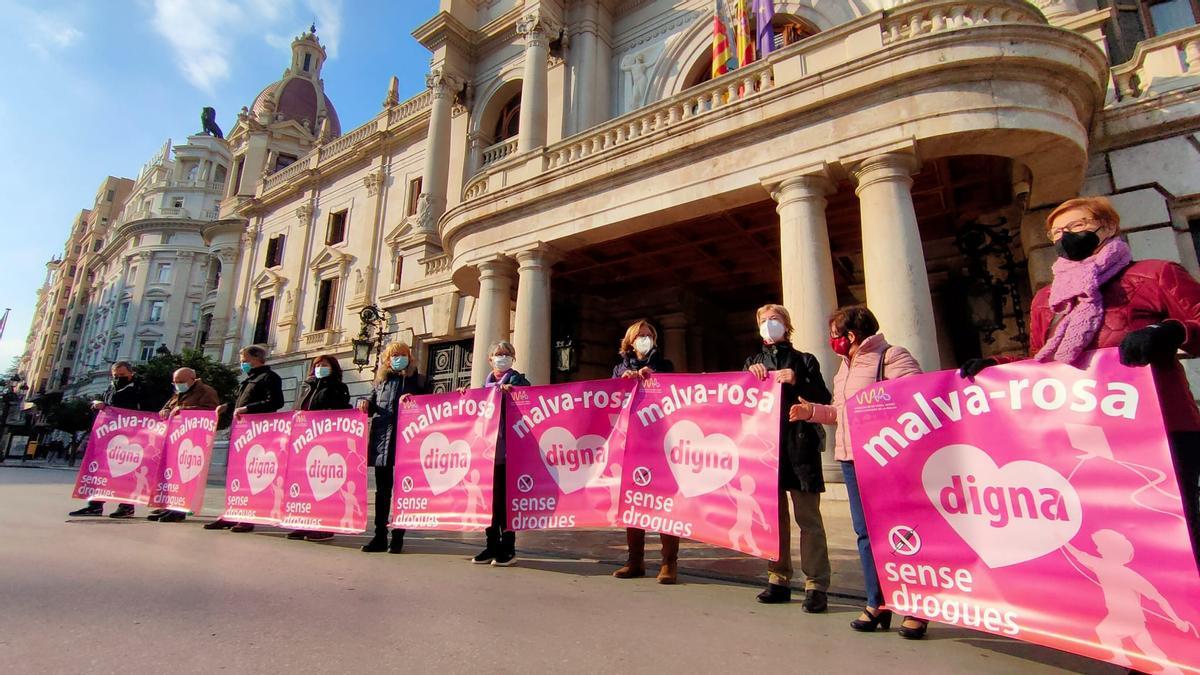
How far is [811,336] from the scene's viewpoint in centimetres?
742

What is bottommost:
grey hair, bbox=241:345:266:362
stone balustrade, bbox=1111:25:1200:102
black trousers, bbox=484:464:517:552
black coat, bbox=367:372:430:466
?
black trousers, bbox=484:464:517:552

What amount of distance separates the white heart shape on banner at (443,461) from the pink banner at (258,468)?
1.93 metres

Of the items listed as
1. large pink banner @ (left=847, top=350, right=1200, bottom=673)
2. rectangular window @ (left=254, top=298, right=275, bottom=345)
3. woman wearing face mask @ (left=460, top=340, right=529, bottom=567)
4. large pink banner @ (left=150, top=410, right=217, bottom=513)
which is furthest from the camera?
rectangular window @ (left=254, top=298, right=275, bottom=345)

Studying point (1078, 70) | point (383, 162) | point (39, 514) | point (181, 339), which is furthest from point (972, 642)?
point (181, 339)

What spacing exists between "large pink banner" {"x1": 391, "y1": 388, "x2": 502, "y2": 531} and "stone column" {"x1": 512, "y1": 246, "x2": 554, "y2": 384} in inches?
181

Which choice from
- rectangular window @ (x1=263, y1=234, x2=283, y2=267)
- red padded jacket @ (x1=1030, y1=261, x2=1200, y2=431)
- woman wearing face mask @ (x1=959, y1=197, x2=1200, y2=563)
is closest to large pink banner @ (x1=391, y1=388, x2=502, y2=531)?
woman wearing face mask @ (x1=959, y1=197, x2=1200, y2=563)

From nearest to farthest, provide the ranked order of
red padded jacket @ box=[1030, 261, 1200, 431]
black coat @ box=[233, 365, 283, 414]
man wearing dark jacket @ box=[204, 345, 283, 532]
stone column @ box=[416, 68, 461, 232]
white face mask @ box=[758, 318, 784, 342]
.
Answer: red padded jacket @ box=[1030, 261, 1200, 431] < white face mask @ box=[758, 318, 784, 342] < man wearing dark jacket @ box=[204, 345, 283, 532] < black coat @ box=[233, 365, 283, 414] < stone column @ box=[416, 68, 461, 232]

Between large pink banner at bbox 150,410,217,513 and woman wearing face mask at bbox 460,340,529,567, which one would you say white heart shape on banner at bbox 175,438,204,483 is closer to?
large pink banner at bbox 150,410,217,513

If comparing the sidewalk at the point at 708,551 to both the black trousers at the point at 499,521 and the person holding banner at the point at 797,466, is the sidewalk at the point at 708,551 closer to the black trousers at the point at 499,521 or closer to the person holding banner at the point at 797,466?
the person holding banner at the point at 797,466

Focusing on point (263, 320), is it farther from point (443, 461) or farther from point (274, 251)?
point (443, 461)

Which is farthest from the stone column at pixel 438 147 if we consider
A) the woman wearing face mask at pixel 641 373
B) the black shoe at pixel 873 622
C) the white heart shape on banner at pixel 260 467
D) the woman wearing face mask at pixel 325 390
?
the black shoe at pixel 873 622

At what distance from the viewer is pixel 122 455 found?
306 inches

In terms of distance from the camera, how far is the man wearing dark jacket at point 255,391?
6809 mm

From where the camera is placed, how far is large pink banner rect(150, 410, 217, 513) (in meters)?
7.05
